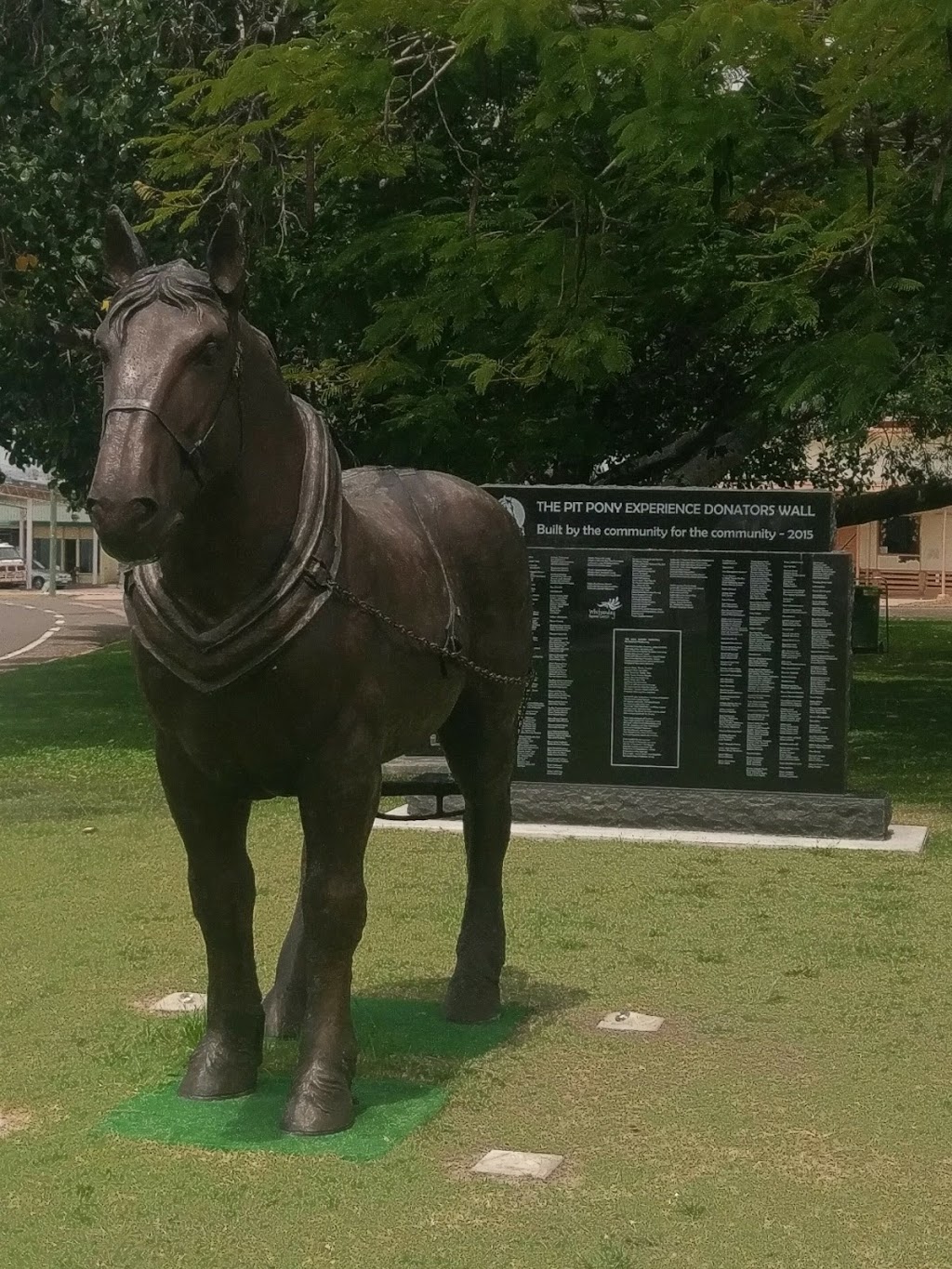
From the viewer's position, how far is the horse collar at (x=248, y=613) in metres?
4.61

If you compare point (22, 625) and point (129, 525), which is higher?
point (129, 525)

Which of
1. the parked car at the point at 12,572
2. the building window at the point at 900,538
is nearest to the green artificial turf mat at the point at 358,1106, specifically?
the building window at the point at 900,538

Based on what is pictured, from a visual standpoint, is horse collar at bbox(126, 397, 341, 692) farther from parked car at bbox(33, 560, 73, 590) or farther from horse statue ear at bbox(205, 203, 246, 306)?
parked car at bbox(33, 560, 73, 590)

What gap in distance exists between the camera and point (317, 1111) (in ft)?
16.2

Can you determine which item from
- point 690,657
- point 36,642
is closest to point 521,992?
point 690,657

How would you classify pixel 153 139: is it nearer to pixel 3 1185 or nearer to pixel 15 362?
pixel 15 362

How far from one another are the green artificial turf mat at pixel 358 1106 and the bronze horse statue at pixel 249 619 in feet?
0.26

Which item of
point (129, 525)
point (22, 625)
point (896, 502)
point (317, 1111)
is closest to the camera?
point (129, 525)

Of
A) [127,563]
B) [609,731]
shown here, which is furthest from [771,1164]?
[609,731]

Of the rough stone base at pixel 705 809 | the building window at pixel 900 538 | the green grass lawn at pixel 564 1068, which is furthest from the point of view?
the building window at pixel 900 538

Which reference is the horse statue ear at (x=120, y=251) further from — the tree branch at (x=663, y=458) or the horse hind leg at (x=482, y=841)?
the tree branch at (x=663, y=458)

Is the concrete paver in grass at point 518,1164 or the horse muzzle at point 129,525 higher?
the horse muzzle at point 129,525

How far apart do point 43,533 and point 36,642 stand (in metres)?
57.2

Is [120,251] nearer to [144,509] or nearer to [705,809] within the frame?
[144,509]
